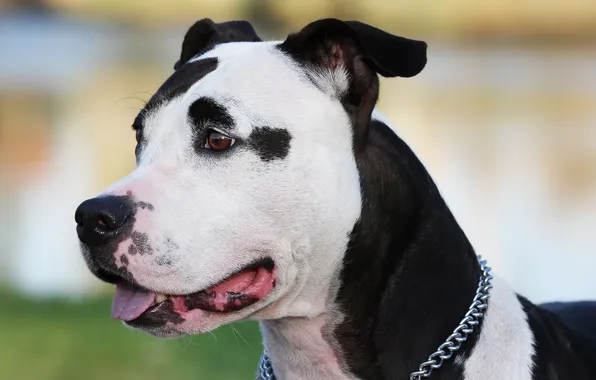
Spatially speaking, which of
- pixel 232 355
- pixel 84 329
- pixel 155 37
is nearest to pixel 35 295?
pixel 84 329

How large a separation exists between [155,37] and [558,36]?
1031 centimetres

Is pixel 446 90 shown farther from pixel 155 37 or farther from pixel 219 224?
pixel 219 224

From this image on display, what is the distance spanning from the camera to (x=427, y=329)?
3545 mm

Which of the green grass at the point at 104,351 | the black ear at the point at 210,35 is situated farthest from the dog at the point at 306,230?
the green grass at the point at 104,351

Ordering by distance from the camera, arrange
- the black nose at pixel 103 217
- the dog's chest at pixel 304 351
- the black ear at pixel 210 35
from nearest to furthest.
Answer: the black nose at pixel 103 217
the dog's chest at pixel 304 351
the black ear at pixel 210 35

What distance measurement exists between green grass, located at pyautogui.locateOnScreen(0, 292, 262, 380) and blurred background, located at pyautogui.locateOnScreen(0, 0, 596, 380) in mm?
16

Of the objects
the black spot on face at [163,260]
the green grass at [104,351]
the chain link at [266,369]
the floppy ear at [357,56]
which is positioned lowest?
the green grass at [104,351]

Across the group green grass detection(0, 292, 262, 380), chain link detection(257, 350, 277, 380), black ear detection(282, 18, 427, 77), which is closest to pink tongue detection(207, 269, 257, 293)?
chain link detection(257, 350, 277, 380)

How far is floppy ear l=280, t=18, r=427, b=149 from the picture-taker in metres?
3.49

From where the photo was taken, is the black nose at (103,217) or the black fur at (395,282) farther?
the black fur at (395,282)

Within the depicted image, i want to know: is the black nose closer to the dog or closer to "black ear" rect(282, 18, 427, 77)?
the dog

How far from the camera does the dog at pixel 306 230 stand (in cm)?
338

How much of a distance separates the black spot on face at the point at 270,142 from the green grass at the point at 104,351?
3193 millimetres

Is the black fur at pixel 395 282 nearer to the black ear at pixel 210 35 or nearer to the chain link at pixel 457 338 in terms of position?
the chain link at pixel 457 338
